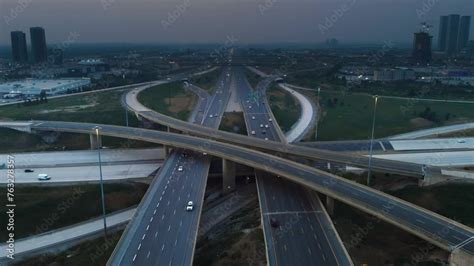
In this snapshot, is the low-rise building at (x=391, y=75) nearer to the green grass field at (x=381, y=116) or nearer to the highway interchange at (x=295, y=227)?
the green grass field at (x=381, y=116)

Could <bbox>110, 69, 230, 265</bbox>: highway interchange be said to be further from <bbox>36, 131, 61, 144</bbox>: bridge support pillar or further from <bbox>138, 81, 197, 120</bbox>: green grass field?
<bbox>138, 81, 197, 120</bbox>: green grass field

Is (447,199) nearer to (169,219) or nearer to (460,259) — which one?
(460,259)

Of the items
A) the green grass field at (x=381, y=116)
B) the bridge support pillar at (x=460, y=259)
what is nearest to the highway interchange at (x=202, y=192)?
the bridge support pillar at (x=460, y=259)

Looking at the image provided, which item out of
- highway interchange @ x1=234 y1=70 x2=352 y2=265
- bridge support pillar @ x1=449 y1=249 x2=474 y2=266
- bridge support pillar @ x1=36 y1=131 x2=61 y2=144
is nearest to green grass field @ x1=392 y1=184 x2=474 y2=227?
bridge support pillar @ x1=449 y1=249 x2=474 y2=266

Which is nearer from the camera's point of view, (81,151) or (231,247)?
(231,247)

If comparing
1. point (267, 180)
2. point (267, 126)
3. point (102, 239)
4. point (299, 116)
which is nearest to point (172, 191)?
point (102, 239)

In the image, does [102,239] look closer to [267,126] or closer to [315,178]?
[315,178]
